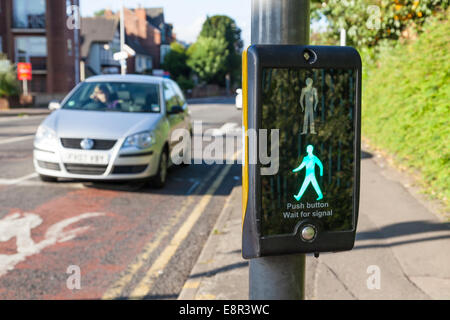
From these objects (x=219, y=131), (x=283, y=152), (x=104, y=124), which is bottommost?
(x=219, y=131)

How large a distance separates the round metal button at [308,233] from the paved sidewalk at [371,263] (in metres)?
2.61

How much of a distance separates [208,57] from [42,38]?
42.0 m

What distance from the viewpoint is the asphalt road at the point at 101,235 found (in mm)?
4305

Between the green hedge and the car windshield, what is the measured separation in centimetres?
381

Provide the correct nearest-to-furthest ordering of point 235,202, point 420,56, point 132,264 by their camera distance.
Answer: point 132,264, point 420,56, point 235,202

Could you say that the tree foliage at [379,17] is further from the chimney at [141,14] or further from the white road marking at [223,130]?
the chimney at [141,14]

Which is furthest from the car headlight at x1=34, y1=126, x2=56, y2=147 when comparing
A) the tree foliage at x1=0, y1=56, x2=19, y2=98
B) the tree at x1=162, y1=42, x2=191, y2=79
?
the tree at x1=162, y1=42, x2=191, y2=79

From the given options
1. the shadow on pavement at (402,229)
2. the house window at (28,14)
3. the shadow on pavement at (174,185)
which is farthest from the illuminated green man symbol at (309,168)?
the house window at (28,14)

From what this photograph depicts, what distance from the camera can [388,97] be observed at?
8.43m

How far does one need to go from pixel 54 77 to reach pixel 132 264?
138 feet

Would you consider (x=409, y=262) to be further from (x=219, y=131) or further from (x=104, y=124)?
(x=219, y=131)

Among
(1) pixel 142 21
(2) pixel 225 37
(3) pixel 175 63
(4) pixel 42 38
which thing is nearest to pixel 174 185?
(4) pixel 42 38

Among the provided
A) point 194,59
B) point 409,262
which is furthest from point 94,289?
point 194,59

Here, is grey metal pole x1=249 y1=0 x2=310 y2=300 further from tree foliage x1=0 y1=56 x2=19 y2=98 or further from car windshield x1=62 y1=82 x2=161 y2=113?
Answer: tree foliage x1=0 y1=56 x2=19 y2=98
